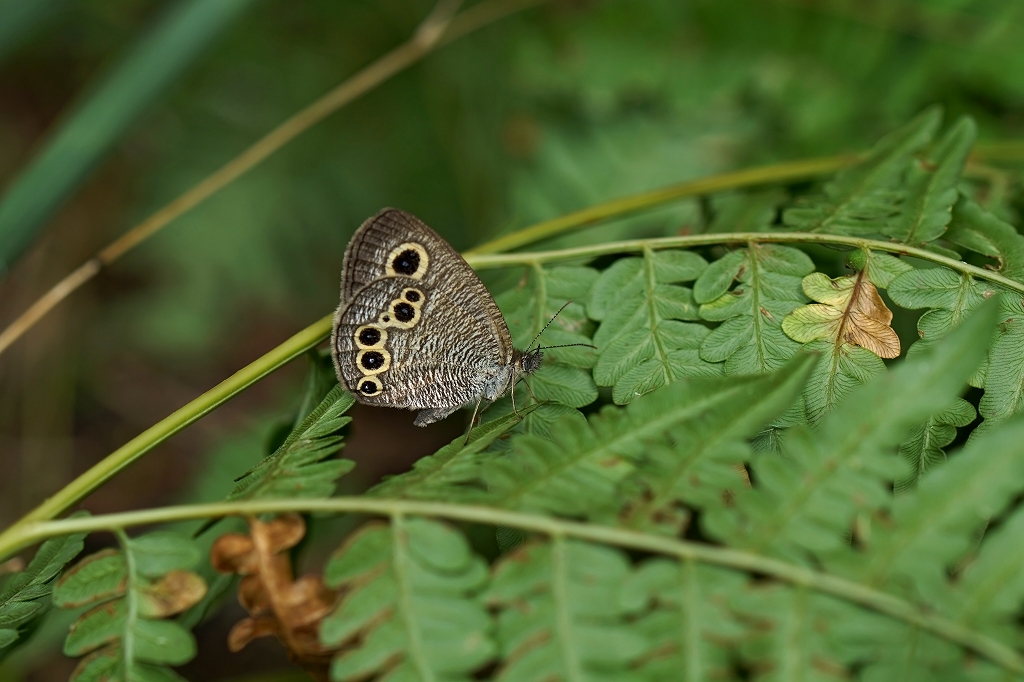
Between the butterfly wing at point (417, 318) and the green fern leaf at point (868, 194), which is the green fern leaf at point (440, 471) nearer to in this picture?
the butterfly wing at point (417, 318)

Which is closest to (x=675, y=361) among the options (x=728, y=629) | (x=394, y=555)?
(x=728, y=629)

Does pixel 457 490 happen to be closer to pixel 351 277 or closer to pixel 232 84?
pixel 351 277

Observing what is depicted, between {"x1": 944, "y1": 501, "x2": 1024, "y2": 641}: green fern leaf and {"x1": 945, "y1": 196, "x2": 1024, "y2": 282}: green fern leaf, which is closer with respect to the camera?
{"x1": 944, "y1": 501, "x2": 1024, "y2": 641}: green fern leaf

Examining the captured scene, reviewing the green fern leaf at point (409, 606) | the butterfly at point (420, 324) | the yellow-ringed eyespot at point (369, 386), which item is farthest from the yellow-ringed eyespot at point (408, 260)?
the green fern leaf at point (409, 606)

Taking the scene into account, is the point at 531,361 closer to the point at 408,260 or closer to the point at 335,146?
the point at 408,260

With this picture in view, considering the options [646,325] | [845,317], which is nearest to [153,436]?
[646,325]

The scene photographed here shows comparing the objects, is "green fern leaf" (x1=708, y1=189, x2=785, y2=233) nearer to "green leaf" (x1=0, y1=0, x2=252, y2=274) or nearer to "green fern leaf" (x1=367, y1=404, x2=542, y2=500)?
"green fern leaf" (x1=367, y1=404, x2=542, y2=500)

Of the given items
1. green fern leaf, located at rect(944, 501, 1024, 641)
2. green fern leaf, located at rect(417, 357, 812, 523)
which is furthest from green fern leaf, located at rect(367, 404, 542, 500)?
green fern leaf, located at rect(944, 501, 1024, 641)
